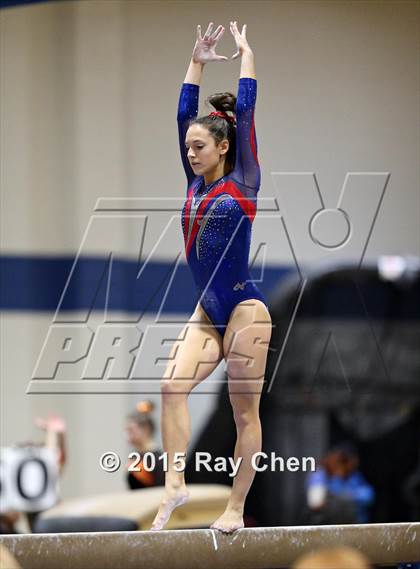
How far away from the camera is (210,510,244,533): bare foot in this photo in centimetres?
348

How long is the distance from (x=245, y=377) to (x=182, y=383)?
0.20m

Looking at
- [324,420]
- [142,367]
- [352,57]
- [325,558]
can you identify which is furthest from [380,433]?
[325,558]

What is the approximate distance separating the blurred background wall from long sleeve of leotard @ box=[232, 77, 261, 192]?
2.06ft

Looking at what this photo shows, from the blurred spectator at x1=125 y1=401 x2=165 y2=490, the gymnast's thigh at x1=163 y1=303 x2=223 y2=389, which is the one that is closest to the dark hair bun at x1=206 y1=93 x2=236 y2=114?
the gymnast's thigh at x1=163 y1=303 x2=223 y2=389

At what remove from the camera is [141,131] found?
495 centimetres

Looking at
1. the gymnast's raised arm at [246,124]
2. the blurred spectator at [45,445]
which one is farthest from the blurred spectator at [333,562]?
the blurred spectator at [45,445]

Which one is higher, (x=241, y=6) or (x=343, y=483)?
(x=241, y=6)

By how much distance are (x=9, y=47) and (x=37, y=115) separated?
1.28 ft

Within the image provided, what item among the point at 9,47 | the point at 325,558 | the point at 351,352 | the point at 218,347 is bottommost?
the point at 351,352

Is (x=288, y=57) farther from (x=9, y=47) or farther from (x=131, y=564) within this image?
(x=131, y=564)

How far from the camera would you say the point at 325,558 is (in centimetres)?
216

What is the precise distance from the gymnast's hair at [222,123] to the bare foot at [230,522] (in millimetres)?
1082

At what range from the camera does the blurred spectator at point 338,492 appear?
19.7ft

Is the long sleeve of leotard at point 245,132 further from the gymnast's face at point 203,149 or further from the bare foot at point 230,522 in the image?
the bare foot at point 230,522
